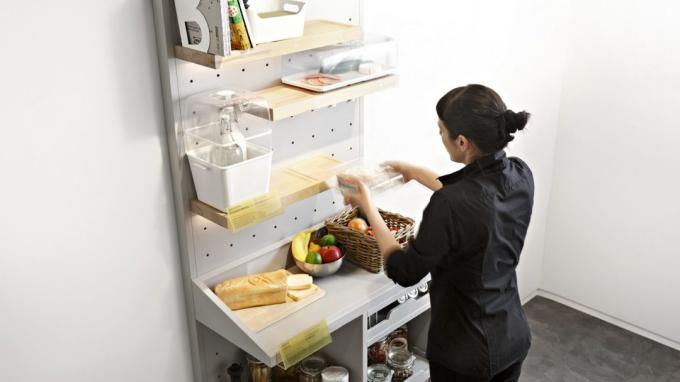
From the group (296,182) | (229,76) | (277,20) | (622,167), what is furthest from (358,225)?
(622,167)

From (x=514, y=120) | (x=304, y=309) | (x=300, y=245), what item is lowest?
(x=304, y=309)

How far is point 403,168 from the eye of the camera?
7.73 feet

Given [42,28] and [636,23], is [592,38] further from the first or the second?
[42,28]

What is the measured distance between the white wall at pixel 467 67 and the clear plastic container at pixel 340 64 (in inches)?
5.1

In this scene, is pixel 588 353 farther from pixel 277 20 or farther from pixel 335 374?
pixel 277 20

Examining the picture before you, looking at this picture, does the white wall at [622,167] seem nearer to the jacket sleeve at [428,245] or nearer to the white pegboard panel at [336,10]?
the white pegboard panel at [336,10]

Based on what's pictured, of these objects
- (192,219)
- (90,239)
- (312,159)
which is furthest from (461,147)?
(90,239)

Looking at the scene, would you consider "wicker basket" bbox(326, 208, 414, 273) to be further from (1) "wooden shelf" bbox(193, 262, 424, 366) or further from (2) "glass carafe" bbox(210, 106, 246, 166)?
(2) "glass carafe" bbox(210, 106, 246, 166)

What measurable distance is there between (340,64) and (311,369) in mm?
998

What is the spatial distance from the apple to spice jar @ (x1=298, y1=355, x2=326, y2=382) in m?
0.36

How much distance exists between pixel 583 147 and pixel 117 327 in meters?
2.37

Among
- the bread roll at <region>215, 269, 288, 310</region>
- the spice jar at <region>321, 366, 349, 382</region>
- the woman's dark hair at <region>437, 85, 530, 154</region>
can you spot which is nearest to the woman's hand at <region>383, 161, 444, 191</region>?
the woman's dark hair at <region>437, 85, 530, 154</region>

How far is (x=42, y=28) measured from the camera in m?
1.67

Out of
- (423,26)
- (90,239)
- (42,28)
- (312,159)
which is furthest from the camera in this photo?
(423,26)
